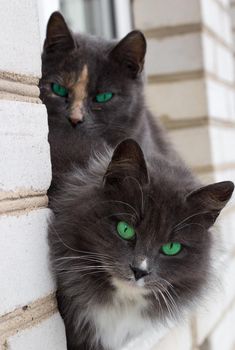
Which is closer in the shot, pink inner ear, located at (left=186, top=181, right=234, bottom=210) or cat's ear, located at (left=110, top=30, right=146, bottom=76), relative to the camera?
pink inner ear, located at (left=186, top=181, right=234, bottom=210)

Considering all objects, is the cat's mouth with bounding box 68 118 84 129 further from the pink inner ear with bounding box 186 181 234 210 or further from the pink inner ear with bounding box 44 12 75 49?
the pink inner ear with bounding box 186 181 234 210

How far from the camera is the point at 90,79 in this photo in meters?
1.70

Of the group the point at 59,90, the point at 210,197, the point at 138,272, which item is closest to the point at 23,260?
the point at 138,272

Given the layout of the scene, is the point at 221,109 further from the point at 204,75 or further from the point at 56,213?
the point at 56,213

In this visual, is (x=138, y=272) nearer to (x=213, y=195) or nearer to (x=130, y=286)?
(x=130, y=286)

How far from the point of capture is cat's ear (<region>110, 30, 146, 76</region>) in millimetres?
1736

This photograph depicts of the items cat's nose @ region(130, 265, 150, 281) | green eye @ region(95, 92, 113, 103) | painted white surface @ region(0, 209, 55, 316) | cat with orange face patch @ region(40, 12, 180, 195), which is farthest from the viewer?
green eye @ region(95, 92, 113, 103)

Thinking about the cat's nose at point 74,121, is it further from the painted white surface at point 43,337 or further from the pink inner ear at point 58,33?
the painted white surface at point 43,337

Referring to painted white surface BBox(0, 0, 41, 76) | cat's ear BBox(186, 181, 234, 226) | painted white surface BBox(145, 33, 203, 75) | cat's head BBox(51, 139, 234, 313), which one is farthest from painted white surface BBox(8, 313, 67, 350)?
painted white surface BBox(145, 33, 203, 75)

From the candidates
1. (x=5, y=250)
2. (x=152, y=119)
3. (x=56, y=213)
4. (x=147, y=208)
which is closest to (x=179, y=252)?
(x=147, y=208)

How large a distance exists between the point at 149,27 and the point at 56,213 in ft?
5.19

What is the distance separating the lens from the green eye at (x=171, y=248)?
1.29 meters

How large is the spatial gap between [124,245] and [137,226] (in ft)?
0.16

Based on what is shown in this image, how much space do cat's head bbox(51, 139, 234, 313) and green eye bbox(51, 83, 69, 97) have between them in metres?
0.41
